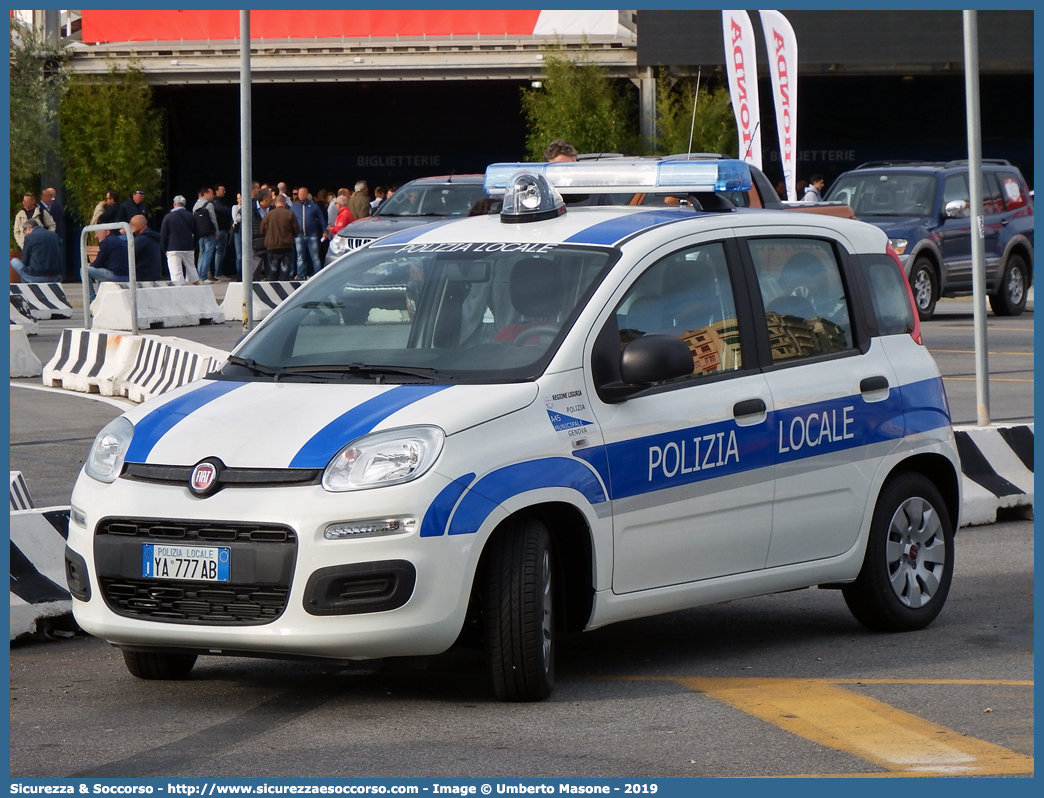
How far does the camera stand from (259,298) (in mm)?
24641

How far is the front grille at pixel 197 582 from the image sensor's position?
→ 5.50 m

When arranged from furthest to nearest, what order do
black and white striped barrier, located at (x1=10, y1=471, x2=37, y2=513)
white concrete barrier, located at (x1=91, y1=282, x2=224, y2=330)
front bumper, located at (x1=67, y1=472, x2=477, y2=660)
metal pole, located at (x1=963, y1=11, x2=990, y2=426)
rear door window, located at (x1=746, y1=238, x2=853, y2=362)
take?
1. white concrete barrier, located at (x1=91, y1=282, x2=224, y2=330)
2. metal pole, located at (x1=963, y1=11, x2=990, y2=426)
3. black and white striped barrier, located at (x1=10, y1=471, x2=37, y2=513)
4. rear door window, located at (x1=746, y1=238, x2=853, y2=362)
5. front bumper, located at (x1=67, y1=472, x2=477, y2=660)

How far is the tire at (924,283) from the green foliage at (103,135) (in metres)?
20.7

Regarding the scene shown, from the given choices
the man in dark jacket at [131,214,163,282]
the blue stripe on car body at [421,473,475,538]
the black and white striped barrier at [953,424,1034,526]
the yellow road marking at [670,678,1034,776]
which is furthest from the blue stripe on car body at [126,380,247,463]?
the man in dark jacket at [131,214,163,282]

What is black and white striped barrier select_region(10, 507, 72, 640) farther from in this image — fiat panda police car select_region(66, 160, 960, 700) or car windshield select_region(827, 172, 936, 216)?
car windshield select_region(827, 172, 936, 216)

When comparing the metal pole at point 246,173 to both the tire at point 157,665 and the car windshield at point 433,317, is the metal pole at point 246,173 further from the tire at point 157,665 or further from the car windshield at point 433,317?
the tire at point 157,665

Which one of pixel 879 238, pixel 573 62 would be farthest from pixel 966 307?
pixel 879 238

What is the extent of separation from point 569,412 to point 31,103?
32.4 meters

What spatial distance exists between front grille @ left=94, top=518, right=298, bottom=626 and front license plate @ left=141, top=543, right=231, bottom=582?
0.06ft

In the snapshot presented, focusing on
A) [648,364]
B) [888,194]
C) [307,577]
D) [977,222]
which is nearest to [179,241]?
[888,194]

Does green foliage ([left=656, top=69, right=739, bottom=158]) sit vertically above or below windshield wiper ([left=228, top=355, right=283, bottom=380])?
above

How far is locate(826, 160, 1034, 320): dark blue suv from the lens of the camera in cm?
2177

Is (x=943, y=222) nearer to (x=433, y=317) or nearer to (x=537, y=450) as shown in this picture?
(x=433, y=317)

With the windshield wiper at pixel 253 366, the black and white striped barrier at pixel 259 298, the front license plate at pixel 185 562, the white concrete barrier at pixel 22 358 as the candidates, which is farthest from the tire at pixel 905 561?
Answer: the black and white striped barrier at pixel 259 298
